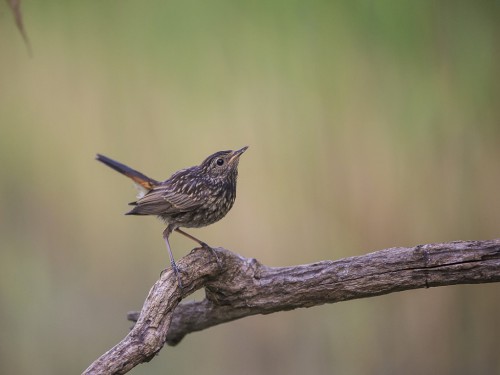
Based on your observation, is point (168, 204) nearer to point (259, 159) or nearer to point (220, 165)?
point (220, 165)

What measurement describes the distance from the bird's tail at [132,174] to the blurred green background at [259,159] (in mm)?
1152

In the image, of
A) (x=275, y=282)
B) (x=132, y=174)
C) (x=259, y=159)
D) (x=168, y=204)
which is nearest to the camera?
(x=275, y=282)

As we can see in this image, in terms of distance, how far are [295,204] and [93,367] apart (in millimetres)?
2369

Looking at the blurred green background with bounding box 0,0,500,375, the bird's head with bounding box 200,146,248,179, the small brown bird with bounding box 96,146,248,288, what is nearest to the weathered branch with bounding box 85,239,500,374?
the small brown bird with bounding box 96,146,248,288

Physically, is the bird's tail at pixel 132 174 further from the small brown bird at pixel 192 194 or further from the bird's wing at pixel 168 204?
the bird's wing at pixel 168 204

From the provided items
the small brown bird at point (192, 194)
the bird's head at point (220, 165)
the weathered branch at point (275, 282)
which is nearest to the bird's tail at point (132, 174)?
the small brown bird at point (192, 194)

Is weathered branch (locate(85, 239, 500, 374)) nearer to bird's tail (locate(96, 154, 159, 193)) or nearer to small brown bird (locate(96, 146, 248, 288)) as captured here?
small brown bird (locate(96, 146, 248, 288))

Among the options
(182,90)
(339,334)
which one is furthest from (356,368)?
(182,90)

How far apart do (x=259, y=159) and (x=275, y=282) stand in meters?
1.61

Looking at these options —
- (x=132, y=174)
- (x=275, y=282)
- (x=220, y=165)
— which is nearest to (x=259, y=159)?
(x=220, y=165)

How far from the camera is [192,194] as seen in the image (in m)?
3.19

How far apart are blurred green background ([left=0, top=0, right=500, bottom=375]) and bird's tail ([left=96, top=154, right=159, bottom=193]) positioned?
1152 mm

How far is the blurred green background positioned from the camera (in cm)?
417

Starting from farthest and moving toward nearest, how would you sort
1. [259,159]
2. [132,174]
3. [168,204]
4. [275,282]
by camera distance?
[259,159]
[132,174]
[168,204]
[275,282]
